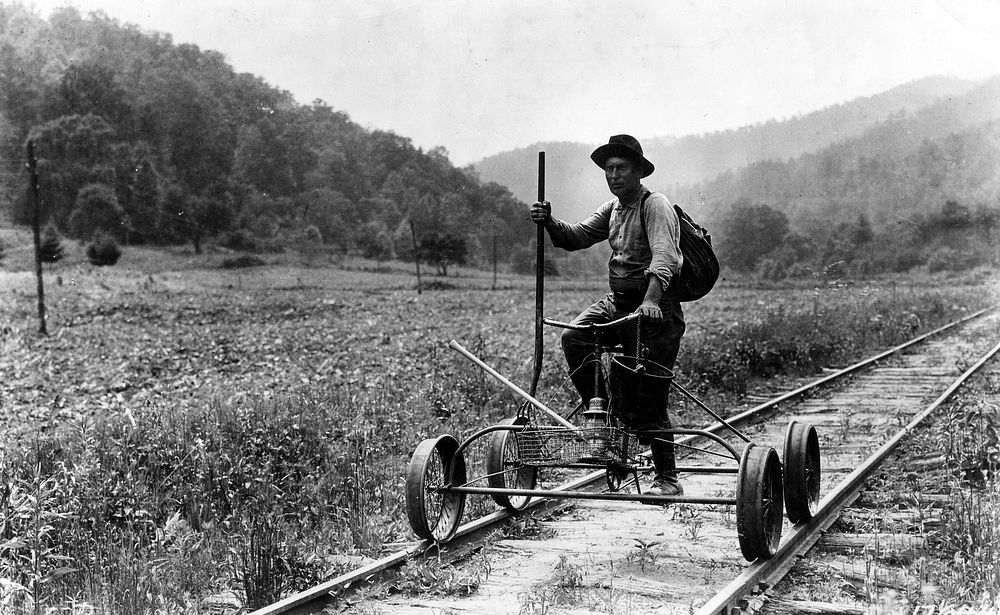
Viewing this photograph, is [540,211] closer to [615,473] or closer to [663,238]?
[663,238]

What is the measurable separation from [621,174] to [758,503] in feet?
7.48

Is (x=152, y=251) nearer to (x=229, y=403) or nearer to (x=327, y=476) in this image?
(x=229, y=403)

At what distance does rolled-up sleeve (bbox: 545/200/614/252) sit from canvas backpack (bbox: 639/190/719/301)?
550 mm

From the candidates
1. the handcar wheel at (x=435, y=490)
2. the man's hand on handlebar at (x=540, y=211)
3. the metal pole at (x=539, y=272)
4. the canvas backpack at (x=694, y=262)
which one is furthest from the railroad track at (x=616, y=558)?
the man's hand on handlebar at (x=540, y=211)

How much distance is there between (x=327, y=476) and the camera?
714 cm

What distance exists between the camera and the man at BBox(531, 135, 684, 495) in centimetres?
569

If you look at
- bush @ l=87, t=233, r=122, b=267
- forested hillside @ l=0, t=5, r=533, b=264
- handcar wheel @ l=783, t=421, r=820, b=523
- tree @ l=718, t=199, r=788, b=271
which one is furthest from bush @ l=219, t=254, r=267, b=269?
handcar wheel @ l=783, t=421, r=820, b=523

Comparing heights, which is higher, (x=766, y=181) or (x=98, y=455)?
(x=766, y=181)

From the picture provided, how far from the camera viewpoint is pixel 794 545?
5.38 meters

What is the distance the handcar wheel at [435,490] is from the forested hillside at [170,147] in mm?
23349

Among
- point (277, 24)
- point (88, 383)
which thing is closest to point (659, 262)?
point (88, 383)

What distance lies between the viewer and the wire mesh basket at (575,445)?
5.24 meters

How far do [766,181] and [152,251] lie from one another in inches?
2747

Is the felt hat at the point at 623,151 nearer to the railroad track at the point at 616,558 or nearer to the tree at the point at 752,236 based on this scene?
the railroad track at the point at 616,558
